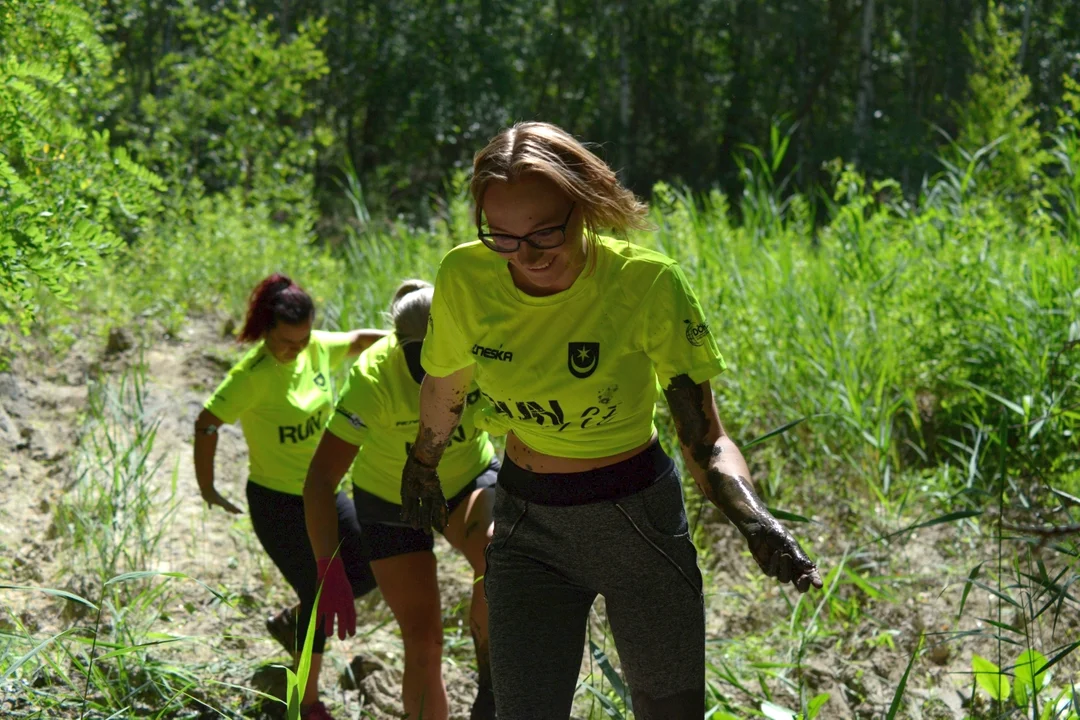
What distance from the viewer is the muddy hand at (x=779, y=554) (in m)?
1.95


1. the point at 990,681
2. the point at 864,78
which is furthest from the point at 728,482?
the point at 864,78

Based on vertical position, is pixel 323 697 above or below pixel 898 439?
below

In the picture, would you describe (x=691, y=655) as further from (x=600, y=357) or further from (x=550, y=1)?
(x=550, y=1)

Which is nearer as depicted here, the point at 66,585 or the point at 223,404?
the point at 223,404

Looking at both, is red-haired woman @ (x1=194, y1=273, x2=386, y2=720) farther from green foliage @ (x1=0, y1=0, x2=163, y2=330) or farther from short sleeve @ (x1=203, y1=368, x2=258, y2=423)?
green foliage @ (x1=0, y1=0, x2=163, y2=330)

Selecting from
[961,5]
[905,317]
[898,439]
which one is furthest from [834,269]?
[961,5]

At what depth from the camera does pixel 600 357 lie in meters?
2.09

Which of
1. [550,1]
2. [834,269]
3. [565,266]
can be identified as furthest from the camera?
[550,1]

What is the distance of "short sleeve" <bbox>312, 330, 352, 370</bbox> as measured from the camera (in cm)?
412

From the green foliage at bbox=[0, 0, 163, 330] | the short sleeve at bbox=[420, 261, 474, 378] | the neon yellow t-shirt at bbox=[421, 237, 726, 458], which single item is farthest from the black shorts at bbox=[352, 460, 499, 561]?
the green foliage at bbox=[0, 0, 163, 330]

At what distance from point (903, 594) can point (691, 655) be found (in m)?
2.07

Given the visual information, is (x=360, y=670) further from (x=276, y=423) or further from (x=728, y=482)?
(x=728, y=482)

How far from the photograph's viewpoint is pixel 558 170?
6.66 feet

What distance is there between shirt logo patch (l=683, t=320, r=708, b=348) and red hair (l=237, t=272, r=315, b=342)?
1.97 metres
